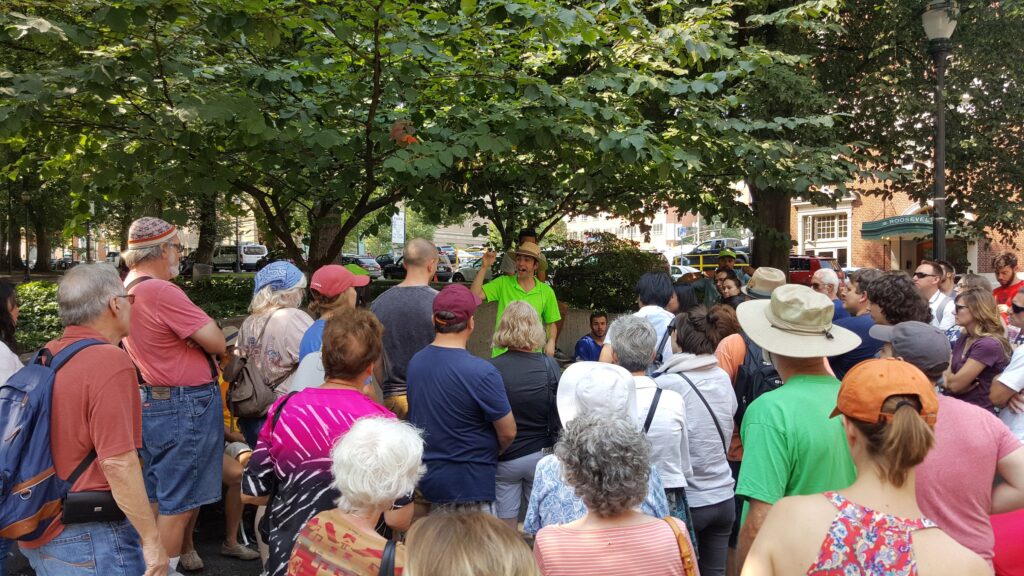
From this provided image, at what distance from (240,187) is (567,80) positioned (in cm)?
313

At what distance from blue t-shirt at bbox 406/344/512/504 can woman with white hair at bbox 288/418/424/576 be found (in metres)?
1.29

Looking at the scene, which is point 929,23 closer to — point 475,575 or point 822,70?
point 822,70

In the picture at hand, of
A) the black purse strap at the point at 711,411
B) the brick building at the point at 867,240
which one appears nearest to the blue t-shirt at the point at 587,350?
the black purse strap at the point at 711,411

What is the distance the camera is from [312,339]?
13.8 ft

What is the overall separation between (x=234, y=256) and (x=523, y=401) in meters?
48.0

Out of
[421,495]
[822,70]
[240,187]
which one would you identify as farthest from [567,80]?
[822,70]

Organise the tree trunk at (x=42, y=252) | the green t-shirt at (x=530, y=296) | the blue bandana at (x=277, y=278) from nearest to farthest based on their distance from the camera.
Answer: the blue bandana at (x=277, y=278) < the green t-shirt at (x=530, y=296) < the tree trunk at (x=42, y=252)

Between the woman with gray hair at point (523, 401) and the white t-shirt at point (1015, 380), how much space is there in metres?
2.39

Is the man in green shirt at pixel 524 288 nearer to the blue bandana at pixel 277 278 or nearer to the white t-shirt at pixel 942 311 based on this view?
the blue bandana at pixel 277 278

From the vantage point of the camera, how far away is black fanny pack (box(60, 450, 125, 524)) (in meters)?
2.66

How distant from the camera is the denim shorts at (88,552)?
2691 millimetres

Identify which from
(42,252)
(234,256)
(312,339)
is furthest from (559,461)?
(234,256)

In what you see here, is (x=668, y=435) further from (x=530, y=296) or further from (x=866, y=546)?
(x=530, y=296)

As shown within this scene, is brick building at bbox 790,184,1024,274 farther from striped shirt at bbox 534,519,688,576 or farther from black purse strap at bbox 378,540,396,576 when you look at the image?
black purse strap at bbox 378,540,396,576
